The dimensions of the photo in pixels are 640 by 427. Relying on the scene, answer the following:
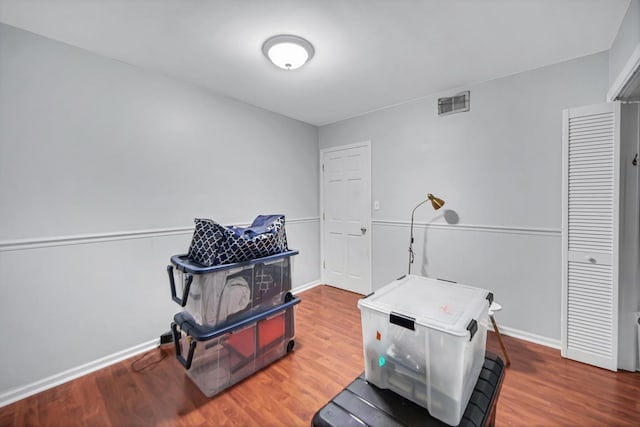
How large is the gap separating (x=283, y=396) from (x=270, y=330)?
1.55 ft

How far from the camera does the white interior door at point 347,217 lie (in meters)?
3.54

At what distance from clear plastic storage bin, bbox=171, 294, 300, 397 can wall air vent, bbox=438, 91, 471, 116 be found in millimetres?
2554

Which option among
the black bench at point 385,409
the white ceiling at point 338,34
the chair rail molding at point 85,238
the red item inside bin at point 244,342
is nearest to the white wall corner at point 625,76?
the white ceiling at point 338,34

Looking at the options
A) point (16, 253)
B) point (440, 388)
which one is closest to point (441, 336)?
point (440, 388)

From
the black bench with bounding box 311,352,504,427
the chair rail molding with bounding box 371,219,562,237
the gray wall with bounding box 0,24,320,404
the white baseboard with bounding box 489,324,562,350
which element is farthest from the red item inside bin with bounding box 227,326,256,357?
the white baseboard with bounding box 489,324,562,350

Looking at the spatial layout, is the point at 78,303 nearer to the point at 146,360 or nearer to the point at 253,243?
the point at 146,360

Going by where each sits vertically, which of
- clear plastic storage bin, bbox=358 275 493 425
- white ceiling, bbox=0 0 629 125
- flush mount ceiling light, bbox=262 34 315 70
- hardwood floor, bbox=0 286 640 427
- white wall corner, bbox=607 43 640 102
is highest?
white ceiling, bbox=0 0 629 125

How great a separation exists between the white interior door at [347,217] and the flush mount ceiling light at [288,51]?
1668 millimetres

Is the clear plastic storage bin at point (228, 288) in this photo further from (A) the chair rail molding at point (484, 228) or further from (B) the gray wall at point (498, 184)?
(B) the gray wall at point (498, 184)

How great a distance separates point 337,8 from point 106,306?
9.08 feet

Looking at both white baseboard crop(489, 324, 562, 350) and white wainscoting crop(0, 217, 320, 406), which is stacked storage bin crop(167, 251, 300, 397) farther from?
white baseboard crop(489, 324, 562, 350)

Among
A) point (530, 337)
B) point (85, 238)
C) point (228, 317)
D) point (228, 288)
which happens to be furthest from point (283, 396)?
point (530, 337)

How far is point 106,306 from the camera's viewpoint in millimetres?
2084

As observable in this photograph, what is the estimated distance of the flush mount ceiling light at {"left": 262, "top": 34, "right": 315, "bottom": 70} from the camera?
1.88m
